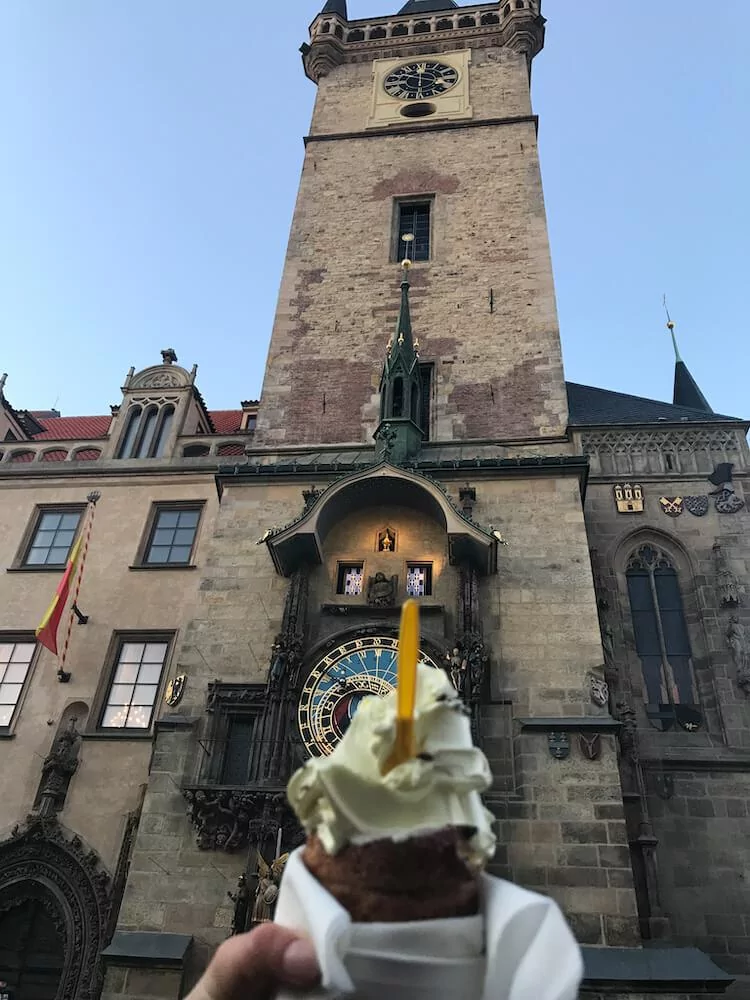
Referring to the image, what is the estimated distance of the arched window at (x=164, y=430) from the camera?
15805mm

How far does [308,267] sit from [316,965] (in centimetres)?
1653

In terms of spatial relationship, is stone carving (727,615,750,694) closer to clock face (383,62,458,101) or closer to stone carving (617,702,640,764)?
stone carving (617,702,640,764)

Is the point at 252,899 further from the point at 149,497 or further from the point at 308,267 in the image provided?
the point at 308,267

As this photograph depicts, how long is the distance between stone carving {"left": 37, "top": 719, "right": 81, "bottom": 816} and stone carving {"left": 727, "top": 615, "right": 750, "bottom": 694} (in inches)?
376

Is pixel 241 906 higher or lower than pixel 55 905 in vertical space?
lower

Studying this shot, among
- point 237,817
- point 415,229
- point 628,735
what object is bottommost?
point 237,817

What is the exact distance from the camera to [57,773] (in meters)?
11.3

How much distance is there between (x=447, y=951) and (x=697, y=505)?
1173 cm

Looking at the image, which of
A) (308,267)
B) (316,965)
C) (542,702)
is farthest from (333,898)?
(308,267)

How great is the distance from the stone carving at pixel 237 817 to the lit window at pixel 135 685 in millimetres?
3357

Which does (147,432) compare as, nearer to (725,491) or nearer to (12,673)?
(12,673)

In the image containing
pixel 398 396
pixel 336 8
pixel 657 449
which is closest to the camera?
pixel 398 396

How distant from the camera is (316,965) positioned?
1.75 m

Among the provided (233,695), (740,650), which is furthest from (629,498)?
(233,695)
